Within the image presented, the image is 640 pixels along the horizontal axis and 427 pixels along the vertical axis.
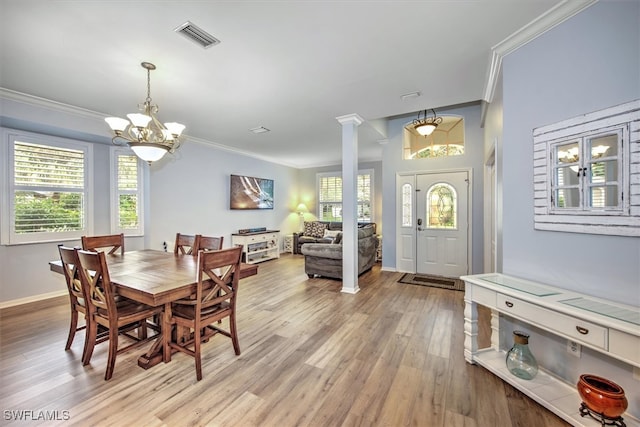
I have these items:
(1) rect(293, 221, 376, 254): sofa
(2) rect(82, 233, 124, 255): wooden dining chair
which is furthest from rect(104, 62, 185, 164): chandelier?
(1) rect(293, 221, 376, 254): sofa

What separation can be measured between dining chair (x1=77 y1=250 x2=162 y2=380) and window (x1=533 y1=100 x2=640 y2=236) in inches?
128

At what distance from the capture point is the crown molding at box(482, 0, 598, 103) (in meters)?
1.76

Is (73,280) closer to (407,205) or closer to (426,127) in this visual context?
(426,127)

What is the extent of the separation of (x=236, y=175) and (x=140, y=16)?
4.48 m

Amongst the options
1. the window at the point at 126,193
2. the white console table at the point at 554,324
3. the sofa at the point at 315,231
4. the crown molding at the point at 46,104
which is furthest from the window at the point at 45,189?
the white console table at the point at 554,324

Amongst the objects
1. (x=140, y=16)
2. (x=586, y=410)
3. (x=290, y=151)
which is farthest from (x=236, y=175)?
(x=586, y=410)

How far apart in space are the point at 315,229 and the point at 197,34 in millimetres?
5717

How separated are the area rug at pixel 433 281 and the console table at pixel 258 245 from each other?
344 centimetres

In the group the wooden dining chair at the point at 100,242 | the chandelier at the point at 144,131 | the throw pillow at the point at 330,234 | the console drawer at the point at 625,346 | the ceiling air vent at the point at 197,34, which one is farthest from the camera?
the throw pillow at the point at 330,234

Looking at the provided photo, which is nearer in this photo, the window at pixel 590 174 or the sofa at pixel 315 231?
the window at pixel 590 174

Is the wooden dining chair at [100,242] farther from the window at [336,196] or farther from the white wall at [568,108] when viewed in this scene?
the window at [336,196]

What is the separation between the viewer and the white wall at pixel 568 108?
1.56 m

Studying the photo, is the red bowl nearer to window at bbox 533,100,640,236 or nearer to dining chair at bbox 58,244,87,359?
window at bbox 533,100,640,236

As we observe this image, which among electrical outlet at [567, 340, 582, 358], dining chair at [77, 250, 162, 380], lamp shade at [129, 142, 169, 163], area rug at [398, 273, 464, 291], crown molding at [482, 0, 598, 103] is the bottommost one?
area rug at [398, 273, 464, 291]
